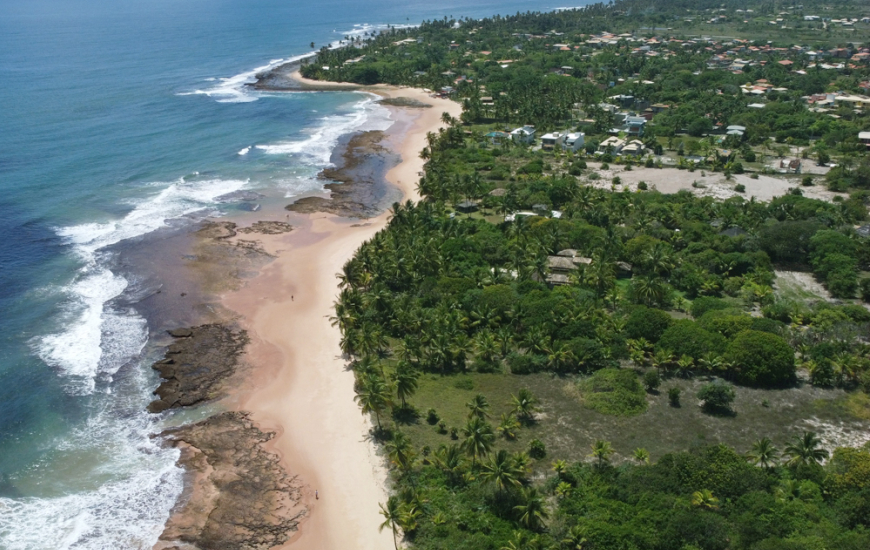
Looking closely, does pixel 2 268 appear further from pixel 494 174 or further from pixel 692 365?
pixel 692 365

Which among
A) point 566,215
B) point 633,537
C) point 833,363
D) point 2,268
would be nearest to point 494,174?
point 566,215

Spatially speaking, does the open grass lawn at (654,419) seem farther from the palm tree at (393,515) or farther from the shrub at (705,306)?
the shrub at (705,306)

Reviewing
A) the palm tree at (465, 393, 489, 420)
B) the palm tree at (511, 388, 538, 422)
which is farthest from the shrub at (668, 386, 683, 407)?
the palm tree at (465, 393, 489, 420)

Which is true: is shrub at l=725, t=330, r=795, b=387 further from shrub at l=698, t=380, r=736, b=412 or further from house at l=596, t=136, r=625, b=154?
house at l=596, t=136, r=625, b=154

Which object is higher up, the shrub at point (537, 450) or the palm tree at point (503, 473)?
the palm tree at point (503, 473)

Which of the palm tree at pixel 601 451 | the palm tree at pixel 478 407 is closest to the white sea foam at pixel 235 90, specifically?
the palm tree at pixel 478 407

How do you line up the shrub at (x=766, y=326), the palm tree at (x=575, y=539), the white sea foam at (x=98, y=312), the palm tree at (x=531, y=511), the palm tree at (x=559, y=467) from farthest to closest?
the white sea foam at (x=98, y=312)
the shrub at (x=766, y=326)
the palm tree at (x=559, y=467)
the palm tree at (x=531, y=511)
the palm tree at (x=575, y=539)
